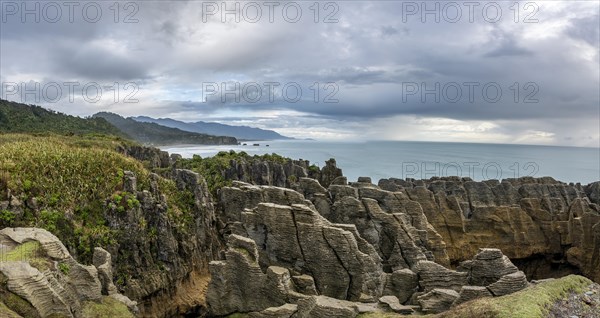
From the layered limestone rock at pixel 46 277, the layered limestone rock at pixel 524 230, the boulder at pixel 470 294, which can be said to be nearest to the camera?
the layered limestone rock at pixel 46 277

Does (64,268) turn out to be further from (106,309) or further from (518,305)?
(518,305)

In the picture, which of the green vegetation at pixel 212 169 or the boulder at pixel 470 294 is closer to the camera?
the boulder at pixel 470 294

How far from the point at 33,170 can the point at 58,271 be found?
1342 centimetres

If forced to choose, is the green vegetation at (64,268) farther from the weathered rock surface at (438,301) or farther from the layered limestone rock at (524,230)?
the layered limestone rock at (524,230)

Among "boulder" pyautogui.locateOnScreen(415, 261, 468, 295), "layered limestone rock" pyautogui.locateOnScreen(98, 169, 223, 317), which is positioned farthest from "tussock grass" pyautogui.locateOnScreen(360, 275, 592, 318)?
"layered limestone rock" pyautogui.locateOnScreen(98, 169, 223, 317)

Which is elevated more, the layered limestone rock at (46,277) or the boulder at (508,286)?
the layered limestone rock at (46,277)

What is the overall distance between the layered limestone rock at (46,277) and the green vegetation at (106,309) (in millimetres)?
291

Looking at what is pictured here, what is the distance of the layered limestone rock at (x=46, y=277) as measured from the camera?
17.6 metres

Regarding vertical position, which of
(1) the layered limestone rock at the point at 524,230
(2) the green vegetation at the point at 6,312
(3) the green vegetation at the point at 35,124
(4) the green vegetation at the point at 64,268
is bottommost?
(1) the layered limestone rock at the point at 524,230

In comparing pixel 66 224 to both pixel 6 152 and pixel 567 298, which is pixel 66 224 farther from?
pixel 567 298

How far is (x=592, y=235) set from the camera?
46.2 meters

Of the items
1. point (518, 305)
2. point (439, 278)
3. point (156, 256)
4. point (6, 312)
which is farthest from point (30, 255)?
point (518, 305)

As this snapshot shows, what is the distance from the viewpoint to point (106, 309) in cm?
2122

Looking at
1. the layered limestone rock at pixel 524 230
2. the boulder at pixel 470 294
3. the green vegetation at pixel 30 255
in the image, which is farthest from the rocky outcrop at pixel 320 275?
the layered limestone rock at pixel 524 230
